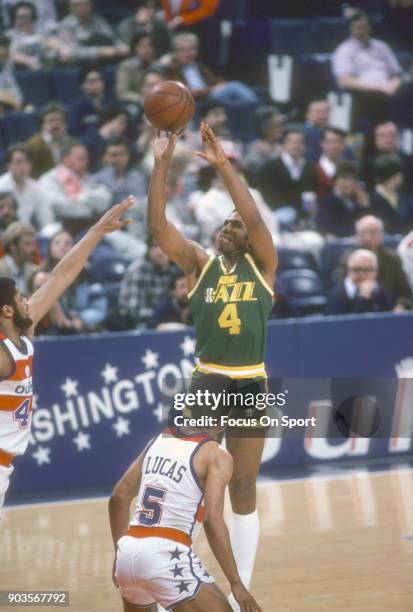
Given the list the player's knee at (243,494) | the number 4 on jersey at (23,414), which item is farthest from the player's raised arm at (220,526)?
the player's knee at (243,494)

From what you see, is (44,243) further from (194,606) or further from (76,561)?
(194,606)

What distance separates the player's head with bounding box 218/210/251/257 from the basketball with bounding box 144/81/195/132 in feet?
2.12

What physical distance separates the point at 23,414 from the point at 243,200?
5.10 feet

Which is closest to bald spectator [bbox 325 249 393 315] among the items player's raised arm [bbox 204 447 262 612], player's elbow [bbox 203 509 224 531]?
player's raised arm [bbox 204 447 262 612]

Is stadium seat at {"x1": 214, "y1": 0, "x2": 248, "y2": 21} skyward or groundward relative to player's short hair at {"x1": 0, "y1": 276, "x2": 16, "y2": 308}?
groundward

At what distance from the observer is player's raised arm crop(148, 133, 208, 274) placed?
6.35m

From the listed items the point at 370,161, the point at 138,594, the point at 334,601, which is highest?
the point at 138,594

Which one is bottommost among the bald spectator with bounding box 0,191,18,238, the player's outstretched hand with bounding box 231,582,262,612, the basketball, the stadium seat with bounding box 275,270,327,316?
the stadium seat with bounding box 275,270,327,316

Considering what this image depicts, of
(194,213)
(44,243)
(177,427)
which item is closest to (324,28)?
(194,213)

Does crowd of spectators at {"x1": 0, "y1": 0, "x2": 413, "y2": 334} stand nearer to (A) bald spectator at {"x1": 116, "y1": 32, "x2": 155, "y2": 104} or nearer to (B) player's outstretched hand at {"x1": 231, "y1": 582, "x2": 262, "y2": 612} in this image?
(A) bald spectator at {"x1": 116, "y1": 32, "x2": 155, "y2": 104}

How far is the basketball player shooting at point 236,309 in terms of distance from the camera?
21.3ft

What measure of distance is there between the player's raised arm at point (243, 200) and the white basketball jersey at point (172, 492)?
143 centimetres

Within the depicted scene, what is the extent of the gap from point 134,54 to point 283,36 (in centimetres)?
282

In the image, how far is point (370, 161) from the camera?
46.3ft
